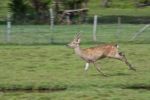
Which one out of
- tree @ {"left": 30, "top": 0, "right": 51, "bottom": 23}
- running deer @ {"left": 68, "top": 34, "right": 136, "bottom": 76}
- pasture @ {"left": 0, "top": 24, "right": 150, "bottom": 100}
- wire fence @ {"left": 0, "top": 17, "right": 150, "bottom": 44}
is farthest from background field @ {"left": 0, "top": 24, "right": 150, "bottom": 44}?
running deer @ {"left": 68, "top": 34, "right": 136, "bottom": 76}

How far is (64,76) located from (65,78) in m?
0.38

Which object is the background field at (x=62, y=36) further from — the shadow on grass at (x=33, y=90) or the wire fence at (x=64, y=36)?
the shadow on grass at (x=33, y=90)

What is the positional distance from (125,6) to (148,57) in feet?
141

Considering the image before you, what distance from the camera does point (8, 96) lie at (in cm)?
1266

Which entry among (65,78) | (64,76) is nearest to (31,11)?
(64,76)

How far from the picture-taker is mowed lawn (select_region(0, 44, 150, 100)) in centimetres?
1270

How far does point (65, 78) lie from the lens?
1483 cm

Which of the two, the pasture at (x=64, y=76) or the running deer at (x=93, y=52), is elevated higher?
the running deer at (x=93, y=52)

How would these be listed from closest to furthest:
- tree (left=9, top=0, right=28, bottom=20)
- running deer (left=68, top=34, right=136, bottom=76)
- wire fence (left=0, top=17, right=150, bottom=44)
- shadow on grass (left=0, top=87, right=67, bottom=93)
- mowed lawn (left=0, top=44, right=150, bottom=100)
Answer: mowed lawn (left=0, top=44, right=150, bottom=100) < shadow on grass (left=0, top=87, right=67, bottom=93) < running deer (left=68, top=34, right=136, bottom=76) < wire fence (left=0, top=17, right=150, bottom=44) < tree (left=9, top=0, right=28, bottom=20)

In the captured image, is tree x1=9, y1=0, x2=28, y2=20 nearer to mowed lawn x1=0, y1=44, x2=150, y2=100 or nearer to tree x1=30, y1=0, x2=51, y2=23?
tree x1=30, y1=0, x2=51, y2=23

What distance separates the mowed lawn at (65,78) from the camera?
12703mm

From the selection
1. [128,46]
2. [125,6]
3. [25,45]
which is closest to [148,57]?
[128,46]

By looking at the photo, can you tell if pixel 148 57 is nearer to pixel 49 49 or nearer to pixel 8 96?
pixel 49 49

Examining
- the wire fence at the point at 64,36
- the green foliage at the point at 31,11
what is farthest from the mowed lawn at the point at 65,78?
the green foliage at the point at 31,11
